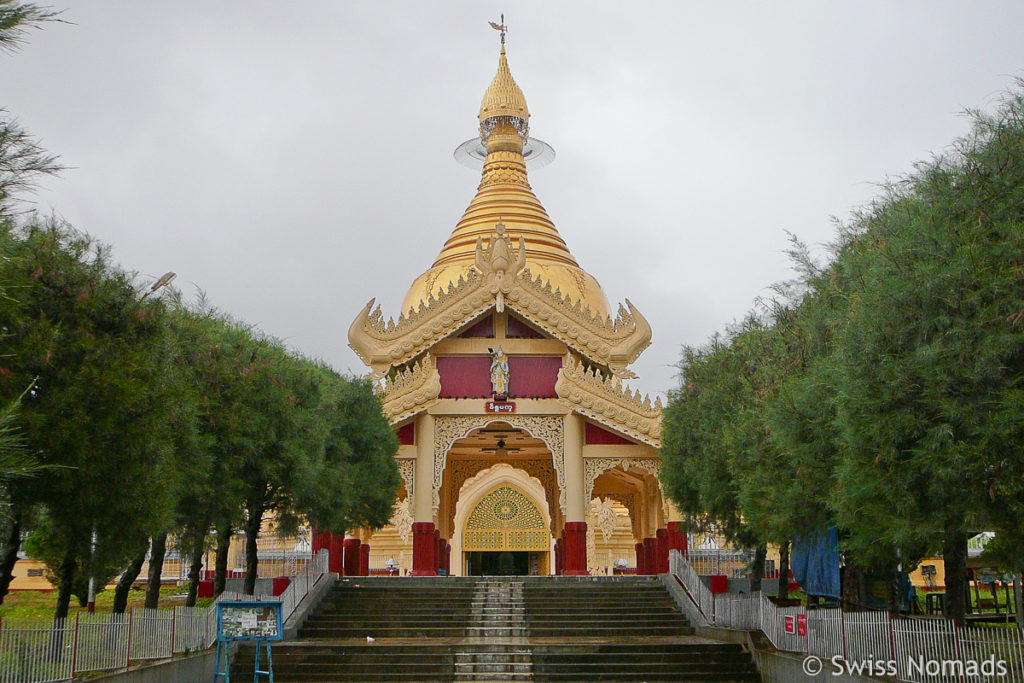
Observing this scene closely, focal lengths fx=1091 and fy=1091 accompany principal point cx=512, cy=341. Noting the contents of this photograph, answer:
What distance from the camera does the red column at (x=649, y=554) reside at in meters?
31.7

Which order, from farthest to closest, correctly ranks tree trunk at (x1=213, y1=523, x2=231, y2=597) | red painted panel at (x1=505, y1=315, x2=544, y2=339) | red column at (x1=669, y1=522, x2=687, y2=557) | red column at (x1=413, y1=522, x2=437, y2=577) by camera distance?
red painted panel at (x1=505, y1=315, x2=544, y2=339), red column at (x1=669, y1=522, x2=687, y2=557), red column at (x1=413, y1=522, x2=437, y2=577), tree trunk at (x1=213, y1=523, x2=231, y2=597)

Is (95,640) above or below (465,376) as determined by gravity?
below

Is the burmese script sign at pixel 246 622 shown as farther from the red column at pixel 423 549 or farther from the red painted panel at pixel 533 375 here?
the red painted panel at pixel 533 375

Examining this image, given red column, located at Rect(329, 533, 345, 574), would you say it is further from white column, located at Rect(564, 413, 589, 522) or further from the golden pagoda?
white column, located at Rect(564, 413, 589, 522)

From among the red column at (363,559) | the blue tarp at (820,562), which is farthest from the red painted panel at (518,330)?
the blue tarp at (820,562)

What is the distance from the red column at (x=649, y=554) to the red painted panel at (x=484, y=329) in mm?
7984

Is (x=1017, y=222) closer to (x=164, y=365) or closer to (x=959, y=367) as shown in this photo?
(x=959, y=367)

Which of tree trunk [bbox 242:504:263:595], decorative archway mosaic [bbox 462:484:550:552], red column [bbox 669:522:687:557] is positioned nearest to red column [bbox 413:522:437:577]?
tree trunk [bbox 242:504:263:595]

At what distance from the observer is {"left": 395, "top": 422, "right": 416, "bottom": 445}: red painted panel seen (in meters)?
28.6

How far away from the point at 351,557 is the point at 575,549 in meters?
6.61

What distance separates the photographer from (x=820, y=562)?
68.3ft

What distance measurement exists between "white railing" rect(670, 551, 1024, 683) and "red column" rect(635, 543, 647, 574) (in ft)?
44.6

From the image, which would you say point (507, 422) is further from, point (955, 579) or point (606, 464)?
point (955, 579)

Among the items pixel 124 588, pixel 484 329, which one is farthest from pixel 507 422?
pixel 124 588
